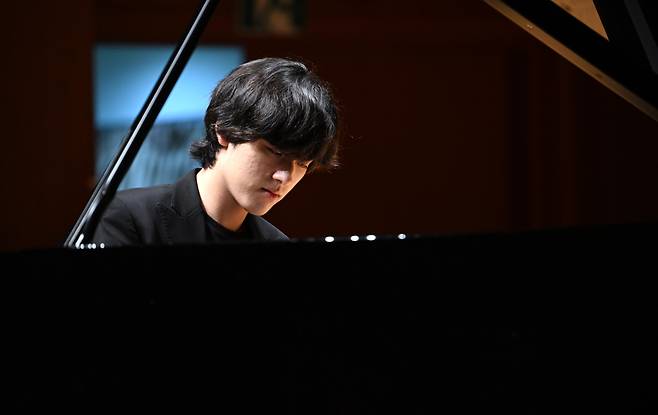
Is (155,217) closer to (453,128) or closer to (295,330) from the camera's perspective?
(295,330)

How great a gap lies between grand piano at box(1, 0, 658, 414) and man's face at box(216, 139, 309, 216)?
537 millimetres

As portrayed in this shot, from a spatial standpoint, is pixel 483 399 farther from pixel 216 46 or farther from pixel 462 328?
pixel 216 46

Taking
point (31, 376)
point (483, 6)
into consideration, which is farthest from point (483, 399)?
point (483, 6)

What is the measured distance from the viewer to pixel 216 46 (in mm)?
4840

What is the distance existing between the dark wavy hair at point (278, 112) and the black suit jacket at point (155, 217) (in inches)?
4.5

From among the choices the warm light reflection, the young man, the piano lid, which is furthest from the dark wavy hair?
the warm light reflection

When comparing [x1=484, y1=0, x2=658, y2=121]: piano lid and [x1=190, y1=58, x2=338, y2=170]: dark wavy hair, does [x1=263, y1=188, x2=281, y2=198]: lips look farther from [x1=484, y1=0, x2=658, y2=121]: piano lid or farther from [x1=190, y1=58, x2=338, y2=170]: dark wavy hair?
[x1=484, y1=0, x2=658, y2=121]: piano lid

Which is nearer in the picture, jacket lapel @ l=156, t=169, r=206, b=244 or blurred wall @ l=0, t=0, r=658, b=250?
jacket lapel @ l=156, t=169, r=206, b=244

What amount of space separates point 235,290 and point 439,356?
→ 296 mm

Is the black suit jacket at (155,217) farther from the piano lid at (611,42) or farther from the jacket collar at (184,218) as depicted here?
the piano lid at (611,42)

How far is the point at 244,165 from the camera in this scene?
180cm

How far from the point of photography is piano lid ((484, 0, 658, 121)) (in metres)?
1.67

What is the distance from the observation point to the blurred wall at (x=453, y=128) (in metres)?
5.06

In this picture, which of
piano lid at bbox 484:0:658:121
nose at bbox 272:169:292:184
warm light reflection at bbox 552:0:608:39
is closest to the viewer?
piano lid at bbox 484:0:658:121
